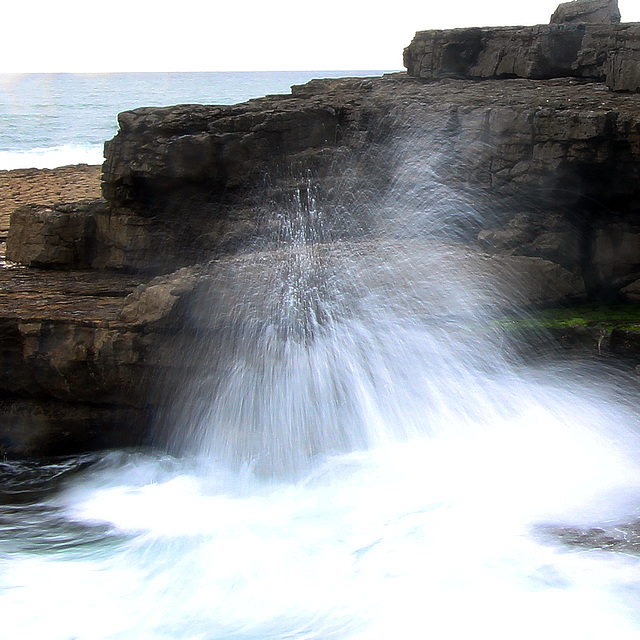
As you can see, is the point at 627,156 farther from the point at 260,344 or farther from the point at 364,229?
the point at 260,344

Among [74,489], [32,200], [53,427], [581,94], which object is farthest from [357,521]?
[32,200]

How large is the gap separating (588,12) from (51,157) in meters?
24.8

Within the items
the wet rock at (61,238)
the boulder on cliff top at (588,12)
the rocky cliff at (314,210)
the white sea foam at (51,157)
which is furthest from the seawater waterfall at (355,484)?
the white sea foam at (51,157)

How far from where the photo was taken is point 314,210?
27.5 ft

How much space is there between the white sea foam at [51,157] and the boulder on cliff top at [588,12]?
70.5 ft

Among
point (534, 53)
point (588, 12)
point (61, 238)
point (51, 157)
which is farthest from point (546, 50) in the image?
point (51, 157)

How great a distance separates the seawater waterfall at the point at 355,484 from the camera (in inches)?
200

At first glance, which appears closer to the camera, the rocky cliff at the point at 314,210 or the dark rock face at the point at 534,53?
the rocky cliff at the point at 314,210

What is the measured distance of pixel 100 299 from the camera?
7719 mm

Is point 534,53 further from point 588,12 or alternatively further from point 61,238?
point 61,238

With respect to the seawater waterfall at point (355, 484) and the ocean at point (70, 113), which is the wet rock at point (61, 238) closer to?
the seawater waterfall at point (355, 484)

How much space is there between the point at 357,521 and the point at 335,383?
1328 millimetres

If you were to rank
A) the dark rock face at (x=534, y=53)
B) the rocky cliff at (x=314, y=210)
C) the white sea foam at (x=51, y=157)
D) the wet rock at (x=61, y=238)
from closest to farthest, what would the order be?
the rocky cliff at (x=314, y=210) < the dark rock face at (x=534, y=53) < the wet rock at (x=61, y=238) < the white sea foam at (x=51, y=157)

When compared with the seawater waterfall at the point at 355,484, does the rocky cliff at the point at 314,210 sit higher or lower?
higher
